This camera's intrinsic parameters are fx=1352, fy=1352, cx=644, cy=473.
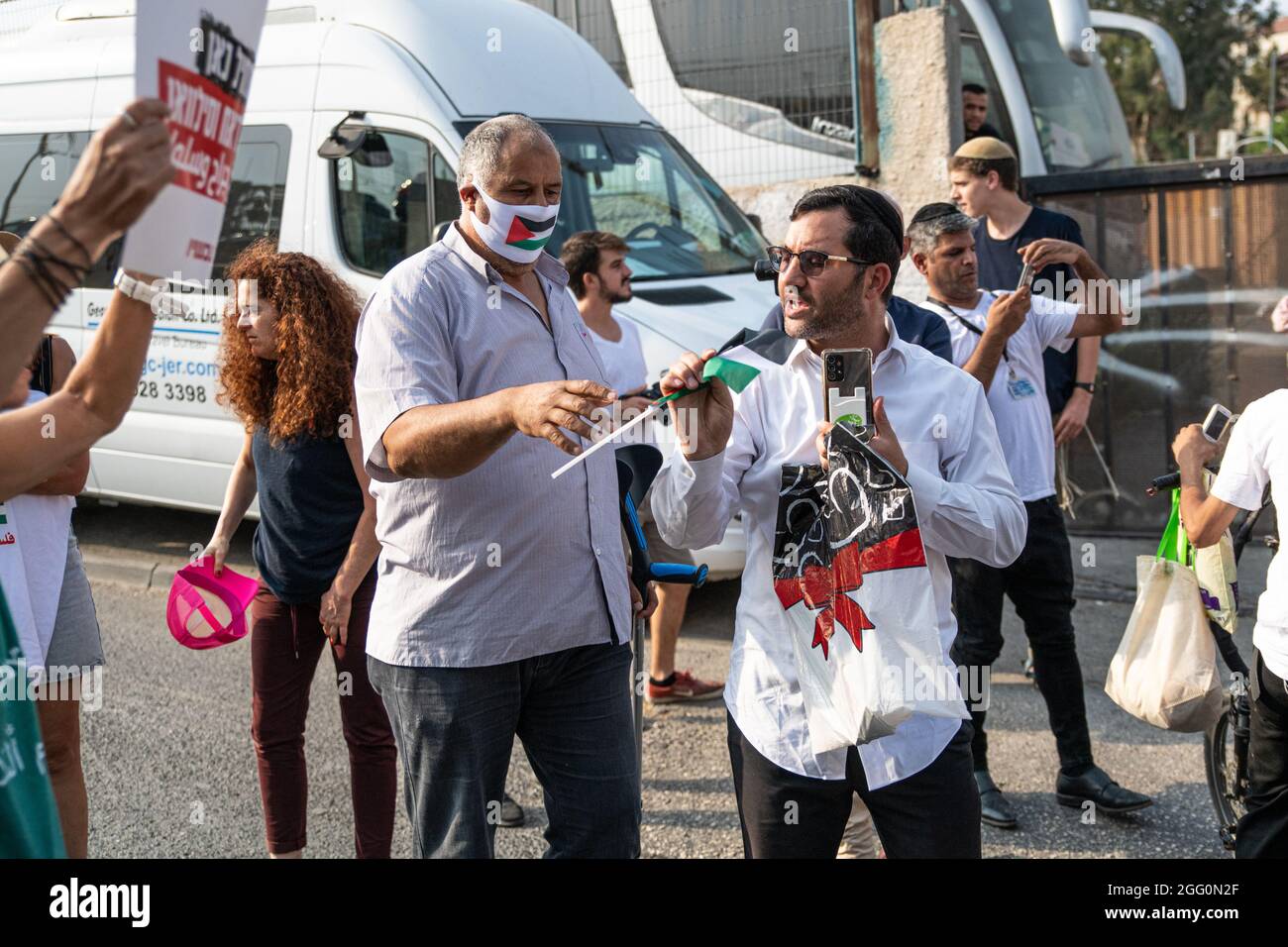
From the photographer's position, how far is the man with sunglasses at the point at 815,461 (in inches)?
106

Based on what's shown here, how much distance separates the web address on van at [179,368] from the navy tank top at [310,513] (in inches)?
161

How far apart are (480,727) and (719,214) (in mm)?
5328

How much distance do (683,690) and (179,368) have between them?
3.85 m

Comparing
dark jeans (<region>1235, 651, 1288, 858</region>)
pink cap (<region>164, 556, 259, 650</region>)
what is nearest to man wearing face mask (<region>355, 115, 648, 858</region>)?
pink cap (<region>164, 556, 259, 650</region>)

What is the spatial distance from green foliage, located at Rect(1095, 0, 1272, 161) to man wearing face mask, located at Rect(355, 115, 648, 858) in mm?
29536

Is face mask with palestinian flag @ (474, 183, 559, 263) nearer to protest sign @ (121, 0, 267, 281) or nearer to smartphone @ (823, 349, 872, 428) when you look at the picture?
smartphone @ (823, 349, 872, 428)

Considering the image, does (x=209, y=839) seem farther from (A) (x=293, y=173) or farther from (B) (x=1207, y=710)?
(A) (x=293, y=173)

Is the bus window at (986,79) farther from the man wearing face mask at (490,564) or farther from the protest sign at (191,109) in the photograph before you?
the protest sign at (191,109)

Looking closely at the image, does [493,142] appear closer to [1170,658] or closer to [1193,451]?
[1193,451]

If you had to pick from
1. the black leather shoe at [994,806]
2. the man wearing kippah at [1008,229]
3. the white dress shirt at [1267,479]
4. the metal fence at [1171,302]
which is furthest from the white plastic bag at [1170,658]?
the metal fence at [1171,302]

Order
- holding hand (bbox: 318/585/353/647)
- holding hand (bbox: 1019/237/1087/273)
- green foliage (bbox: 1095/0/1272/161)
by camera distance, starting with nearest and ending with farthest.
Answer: holding hand (bbox: 318/585/353/647), holding hand (bbox: 1019/237/1087/273), green foliage (bbox: 1095/0/1272/161)

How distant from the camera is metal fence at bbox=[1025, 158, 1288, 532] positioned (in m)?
8.02
